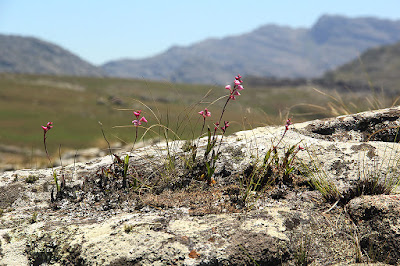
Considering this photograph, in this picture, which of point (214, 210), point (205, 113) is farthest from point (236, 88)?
point (214, 210)

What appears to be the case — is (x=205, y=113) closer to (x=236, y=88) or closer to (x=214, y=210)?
(x=236, y=88)

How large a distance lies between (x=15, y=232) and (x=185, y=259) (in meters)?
1.74

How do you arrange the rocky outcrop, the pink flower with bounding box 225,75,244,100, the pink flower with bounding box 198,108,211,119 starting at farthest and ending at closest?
the pink flower with bounding box 198,108,211,119 → the pink flower with bounding box 225,75,244,100 → the rocky outcrop

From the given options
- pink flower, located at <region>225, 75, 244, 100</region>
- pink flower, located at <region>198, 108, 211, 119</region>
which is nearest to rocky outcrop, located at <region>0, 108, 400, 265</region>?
pink flower, located at <region>198, 108, 211, 119</region>

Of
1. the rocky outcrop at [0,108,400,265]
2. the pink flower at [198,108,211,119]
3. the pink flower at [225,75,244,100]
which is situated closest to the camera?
the rocky outcrop at [0,108,400,265]

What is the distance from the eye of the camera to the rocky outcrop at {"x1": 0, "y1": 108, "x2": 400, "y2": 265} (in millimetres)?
2787

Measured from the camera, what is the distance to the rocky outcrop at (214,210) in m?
2.79

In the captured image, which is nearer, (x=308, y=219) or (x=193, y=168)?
(x=308, y=219)

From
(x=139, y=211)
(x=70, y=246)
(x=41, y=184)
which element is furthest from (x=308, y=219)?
(x=41, y=184)

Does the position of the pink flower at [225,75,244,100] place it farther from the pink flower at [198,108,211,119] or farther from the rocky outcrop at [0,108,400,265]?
the rocky outcrop at [0,108,400,265]

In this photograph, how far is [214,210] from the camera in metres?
3.23

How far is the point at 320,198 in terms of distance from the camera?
3412 mm

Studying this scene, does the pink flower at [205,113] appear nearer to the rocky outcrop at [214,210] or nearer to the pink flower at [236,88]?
the pink flower at [236,88]

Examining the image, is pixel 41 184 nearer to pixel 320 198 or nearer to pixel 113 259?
pixel 113 259
